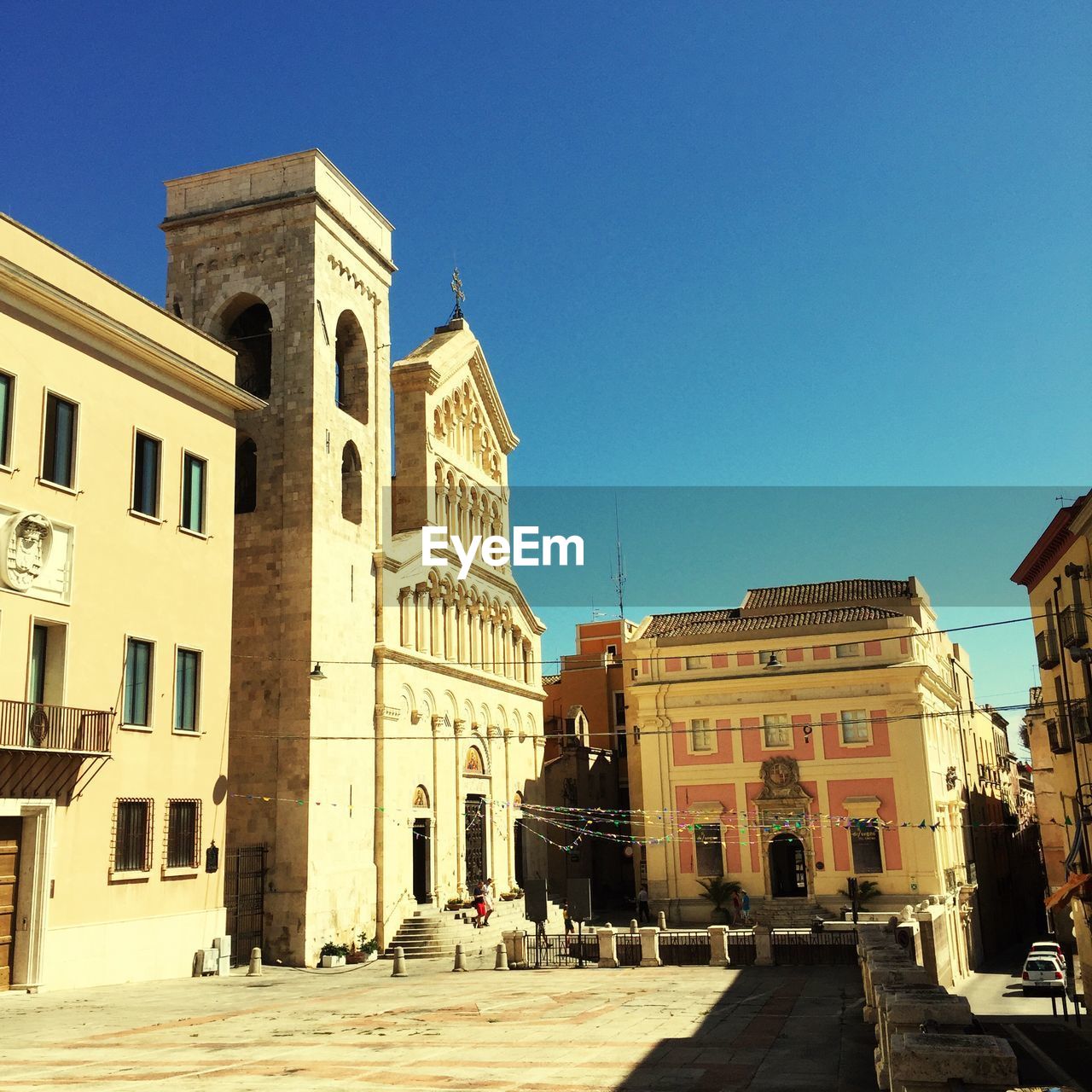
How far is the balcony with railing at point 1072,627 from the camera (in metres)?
29.6

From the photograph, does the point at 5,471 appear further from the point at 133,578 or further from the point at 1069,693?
the point at 1069,693

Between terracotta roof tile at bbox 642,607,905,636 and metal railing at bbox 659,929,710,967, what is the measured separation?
1901 cm

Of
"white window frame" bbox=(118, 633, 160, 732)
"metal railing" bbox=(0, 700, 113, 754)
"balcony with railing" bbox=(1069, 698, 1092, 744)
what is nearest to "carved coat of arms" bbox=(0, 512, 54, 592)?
"metal railing" bbox=(0, 700, 113, 754)

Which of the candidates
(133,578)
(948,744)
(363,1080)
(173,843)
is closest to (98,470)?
(133,578)

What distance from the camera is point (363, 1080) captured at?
460 inches

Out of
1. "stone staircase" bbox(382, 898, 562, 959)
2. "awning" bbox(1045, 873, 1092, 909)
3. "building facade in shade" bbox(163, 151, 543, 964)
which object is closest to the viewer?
"awning" bbox(1045, 873, 1092, 909)

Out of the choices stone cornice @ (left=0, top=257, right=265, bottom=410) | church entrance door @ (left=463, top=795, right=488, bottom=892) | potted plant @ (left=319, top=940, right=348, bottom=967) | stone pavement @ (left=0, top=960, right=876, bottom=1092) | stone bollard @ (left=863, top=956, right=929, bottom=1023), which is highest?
stone cornice @ (left=0, top=257, right=265, bottom=410)

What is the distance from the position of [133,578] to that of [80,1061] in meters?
12.9

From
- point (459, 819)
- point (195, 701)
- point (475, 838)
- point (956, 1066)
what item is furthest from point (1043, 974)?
point (956, 1066)

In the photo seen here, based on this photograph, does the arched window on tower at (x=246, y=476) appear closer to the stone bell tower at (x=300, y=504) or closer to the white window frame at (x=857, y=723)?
the stone bell tower at (x=300, y=504)

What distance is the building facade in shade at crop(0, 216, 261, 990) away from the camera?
69.2ft

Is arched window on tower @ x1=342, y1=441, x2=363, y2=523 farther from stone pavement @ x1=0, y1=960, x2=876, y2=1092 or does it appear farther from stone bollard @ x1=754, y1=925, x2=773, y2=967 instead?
stone bollard @ x1=754, y1=925, x2=773, y2=967

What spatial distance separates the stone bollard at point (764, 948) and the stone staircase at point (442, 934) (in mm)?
7702

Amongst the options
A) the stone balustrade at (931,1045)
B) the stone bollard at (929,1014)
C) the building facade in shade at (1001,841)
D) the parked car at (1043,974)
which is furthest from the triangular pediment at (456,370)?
the stone bollard at (929,1014)
